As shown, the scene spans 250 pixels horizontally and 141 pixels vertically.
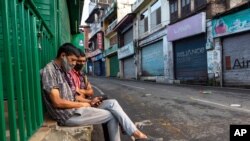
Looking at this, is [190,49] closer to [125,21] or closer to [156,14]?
[156,14]

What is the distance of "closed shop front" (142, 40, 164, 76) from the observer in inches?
989

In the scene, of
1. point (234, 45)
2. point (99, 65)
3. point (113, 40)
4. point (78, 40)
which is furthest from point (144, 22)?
point (99, 65)

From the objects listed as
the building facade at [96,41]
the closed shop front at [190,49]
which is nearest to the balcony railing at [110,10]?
the building facade at [96,41]

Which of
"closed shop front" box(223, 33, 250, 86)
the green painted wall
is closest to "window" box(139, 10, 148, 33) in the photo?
the green painted wall

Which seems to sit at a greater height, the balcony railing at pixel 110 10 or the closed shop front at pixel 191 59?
the balcony railing at pixel 110 10

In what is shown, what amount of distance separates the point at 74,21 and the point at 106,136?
12.9 metres

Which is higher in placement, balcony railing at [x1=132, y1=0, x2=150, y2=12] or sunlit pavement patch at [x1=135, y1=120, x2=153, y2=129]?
balcony railing at [x1=132, y1=0, x2=150, y2=12]

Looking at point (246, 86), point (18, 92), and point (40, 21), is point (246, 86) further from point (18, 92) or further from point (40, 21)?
point (18, 92)

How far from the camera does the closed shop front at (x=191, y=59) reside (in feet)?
62.2

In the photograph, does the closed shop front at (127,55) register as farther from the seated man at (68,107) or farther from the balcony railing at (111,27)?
the seated man at (68,107)

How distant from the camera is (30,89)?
287cm

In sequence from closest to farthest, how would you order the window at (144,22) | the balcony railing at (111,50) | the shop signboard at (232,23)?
the shop signboard at (232,23) < the window at (144,22) < the balcony railing at (111,50)

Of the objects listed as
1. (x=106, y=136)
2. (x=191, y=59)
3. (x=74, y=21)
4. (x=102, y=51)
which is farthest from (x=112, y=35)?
(x=106, y=136)

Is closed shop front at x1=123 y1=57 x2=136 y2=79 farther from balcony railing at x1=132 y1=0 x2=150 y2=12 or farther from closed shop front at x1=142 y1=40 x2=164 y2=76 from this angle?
balcony railing at x1=132 y1=0 x2=150 y2=12
